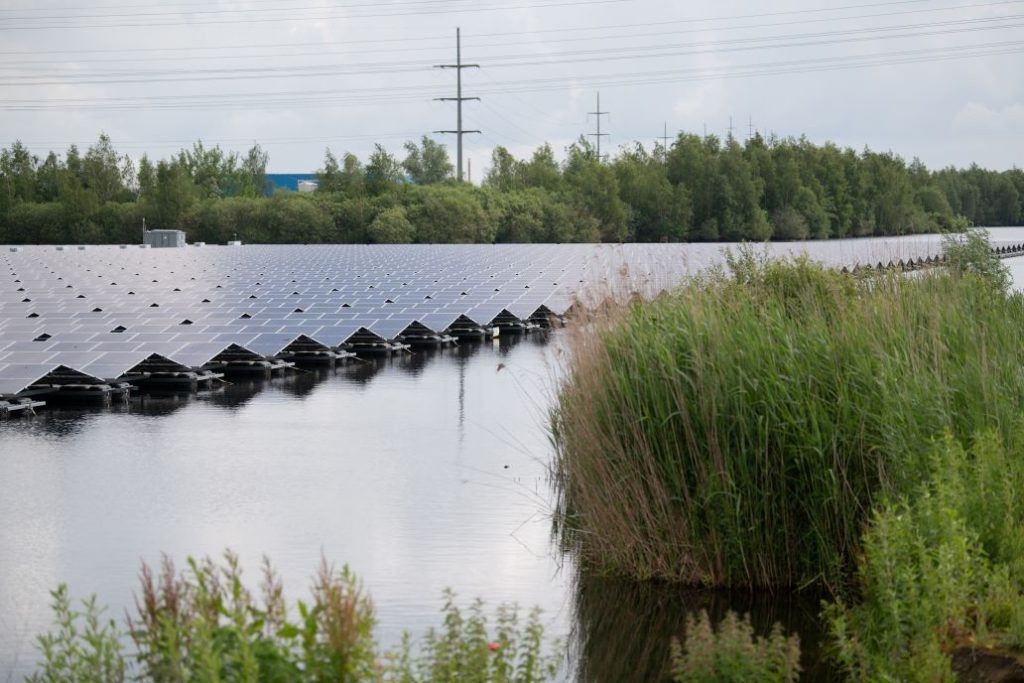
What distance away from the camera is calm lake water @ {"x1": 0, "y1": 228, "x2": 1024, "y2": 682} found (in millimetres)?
8430

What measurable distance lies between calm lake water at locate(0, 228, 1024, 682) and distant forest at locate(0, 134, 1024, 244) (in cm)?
5905

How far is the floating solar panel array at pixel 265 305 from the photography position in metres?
18.7

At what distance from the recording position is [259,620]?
4473mm

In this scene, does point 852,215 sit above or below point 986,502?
above

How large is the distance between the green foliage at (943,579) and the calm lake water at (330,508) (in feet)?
3.70

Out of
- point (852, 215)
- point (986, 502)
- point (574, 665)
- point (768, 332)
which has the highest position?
point (852, 215)

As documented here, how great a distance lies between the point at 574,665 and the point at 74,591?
→ 3768mm

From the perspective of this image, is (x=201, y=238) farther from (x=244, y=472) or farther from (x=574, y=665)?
(x=574, y=665)

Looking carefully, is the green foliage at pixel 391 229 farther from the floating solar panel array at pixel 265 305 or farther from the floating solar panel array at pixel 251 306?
the floating solar panel array at pixel 265 305

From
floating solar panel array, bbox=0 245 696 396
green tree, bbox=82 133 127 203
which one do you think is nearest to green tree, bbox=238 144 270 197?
green tree, bbox=82 133 127 203

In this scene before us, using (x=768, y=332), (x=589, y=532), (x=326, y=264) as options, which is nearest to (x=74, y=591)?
(x=589, y=532)

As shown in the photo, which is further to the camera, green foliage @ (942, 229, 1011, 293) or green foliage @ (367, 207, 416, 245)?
green foliage @ (367, 207, 416, 245)

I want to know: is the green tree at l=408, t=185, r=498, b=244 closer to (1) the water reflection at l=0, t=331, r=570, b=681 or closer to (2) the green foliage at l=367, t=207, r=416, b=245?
(2) the green foliage at l=367, t=207, r=416, b=245

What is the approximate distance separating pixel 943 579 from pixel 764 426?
8.98 feet
